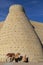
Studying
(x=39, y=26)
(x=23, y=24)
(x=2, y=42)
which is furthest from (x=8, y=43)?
(x=39, y=26)

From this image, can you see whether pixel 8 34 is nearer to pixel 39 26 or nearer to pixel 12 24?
pixel 12 24

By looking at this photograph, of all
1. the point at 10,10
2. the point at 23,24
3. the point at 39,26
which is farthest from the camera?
the point at 39,26

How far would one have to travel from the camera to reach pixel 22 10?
2028cm

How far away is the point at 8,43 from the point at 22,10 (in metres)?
3.59

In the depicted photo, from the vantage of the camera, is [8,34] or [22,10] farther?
[22,10]

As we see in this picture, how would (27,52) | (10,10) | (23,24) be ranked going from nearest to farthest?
(27,52)
(23,24)
(10,10)

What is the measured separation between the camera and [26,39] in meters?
17.7

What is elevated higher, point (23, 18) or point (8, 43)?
point (23, 18)

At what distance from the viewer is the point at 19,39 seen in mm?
17719

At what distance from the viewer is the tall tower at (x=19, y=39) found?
693 inches

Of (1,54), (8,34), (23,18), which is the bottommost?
(1,54)

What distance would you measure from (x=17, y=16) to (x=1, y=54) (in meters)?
3.43

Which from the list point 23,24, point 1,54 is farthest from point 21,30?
point 1,54

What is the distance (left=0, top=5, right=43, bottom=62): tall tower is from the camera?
17609 mm
